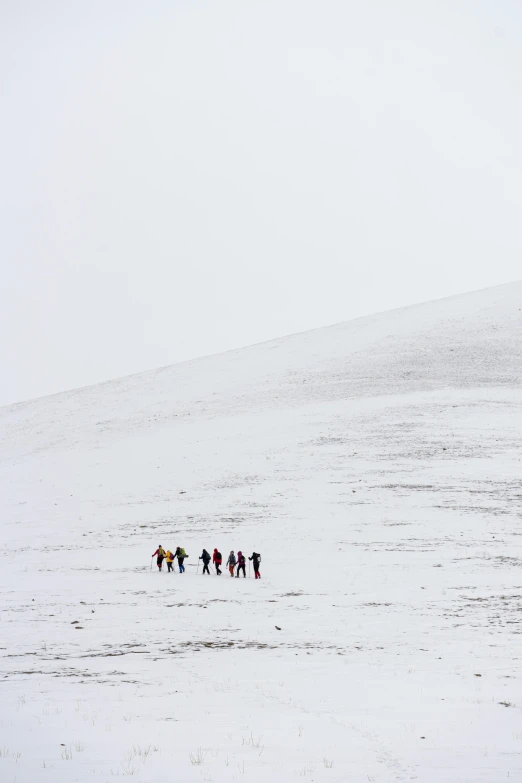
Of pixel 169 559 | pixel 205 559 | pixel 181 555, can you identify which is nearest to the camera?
pixel 181 555

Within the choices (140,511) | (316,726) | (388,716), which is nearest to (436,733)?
(388,716)

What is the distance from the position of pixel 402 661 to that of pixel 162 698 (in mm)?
5050

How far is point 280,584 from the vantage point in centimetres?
2183

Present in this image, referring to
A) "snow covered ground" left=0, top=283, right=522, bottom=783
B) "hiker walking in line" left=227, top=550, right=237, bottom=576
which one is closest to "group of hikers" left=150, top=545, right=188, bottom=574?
"snow covered ground" left=0, top=283, right=522, bottom=783

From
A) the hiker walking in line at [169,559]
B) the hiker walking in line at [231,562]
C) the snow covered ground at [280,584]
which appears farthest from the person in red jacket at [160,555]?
the hiker walking in line at [231,562]

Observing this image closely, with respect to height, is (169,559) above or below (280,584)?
above

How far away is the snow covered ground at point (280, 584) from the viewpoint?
10422mm

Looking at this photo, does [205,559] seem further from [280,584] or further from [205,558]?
[280,584]

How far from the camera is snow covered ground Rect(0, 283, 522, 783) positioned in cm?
Answer: 1042

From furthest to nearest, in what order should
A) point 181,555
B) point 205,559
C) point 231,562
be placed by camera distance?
point 205,559
point 181,555
point 231,562

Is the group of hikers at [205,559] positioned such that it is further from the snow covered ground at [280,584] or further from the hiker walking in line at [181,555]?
the snow covered ground at [280,584]

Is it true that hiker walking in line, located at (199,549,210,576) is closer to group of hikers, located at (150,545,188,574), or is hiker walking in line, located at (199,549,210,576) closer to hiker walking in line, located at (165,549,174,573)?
group of hikers, located at (150,545,188,574)

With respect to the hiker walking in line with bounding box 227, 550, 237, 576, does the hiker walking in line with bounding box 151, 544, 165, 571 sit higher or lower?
higher

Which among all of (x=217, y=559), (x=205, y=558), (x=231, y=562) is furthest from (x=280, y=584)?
(x=205, y=558)
